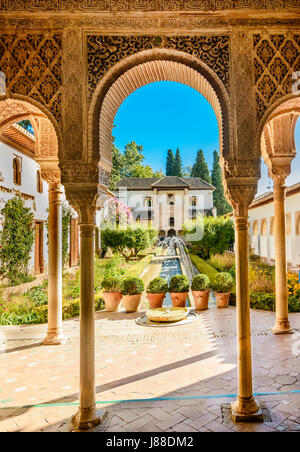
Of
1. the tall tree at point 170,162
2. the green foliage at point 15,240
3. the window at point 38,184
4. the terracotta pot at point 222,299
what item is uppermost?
the tall tree at point 170,162

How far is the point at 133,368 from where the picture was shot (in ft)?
16.5

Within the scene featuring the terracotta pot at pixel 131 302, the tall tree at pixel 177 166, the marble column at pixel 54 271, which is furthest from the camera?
the tall tree at pixel 177 166

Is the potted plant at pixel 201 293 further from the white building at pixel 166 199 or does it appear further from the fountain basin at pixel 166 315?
the white building at pixel 166 199

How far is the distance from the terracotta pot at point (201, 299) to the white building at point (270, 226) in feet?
17.5

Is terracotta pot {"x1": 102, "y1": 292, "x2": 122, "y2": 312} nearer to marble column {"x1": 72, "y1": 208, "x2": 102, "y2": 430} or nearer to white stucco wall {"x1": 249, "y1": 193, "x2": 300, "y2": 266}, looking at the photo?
marble column {"x1": 72, "y1": 208, "x2": 102, "y2": 430}

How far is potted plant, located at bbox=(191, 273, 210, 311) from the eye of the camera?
855cm

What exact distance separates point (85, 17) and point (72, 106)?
3.39 feet

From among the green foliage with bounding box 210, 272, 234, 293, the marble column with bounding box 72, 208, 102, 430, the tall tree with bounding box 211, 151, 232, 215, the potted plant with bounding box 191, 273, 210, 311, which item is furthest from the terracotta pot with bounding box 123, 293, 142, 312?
the tall tree with bounding box 211, 151, 232, 215

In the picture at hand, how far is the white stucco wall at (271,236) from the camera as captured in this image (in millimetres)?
13453

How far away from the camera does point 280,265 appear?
639cm

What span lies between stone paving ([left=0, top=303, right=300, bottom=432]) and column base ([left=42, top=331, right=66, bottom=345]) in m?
0.14

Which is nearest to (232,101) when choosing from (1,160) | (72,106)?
(72,106)

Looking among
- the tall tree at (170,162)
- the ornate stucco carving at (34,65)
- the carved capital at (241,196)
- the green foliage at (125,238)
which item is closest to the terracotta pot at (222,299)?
the carved capital at (241,196)

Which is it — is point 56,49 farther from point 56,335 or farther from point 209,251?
point 209,251
